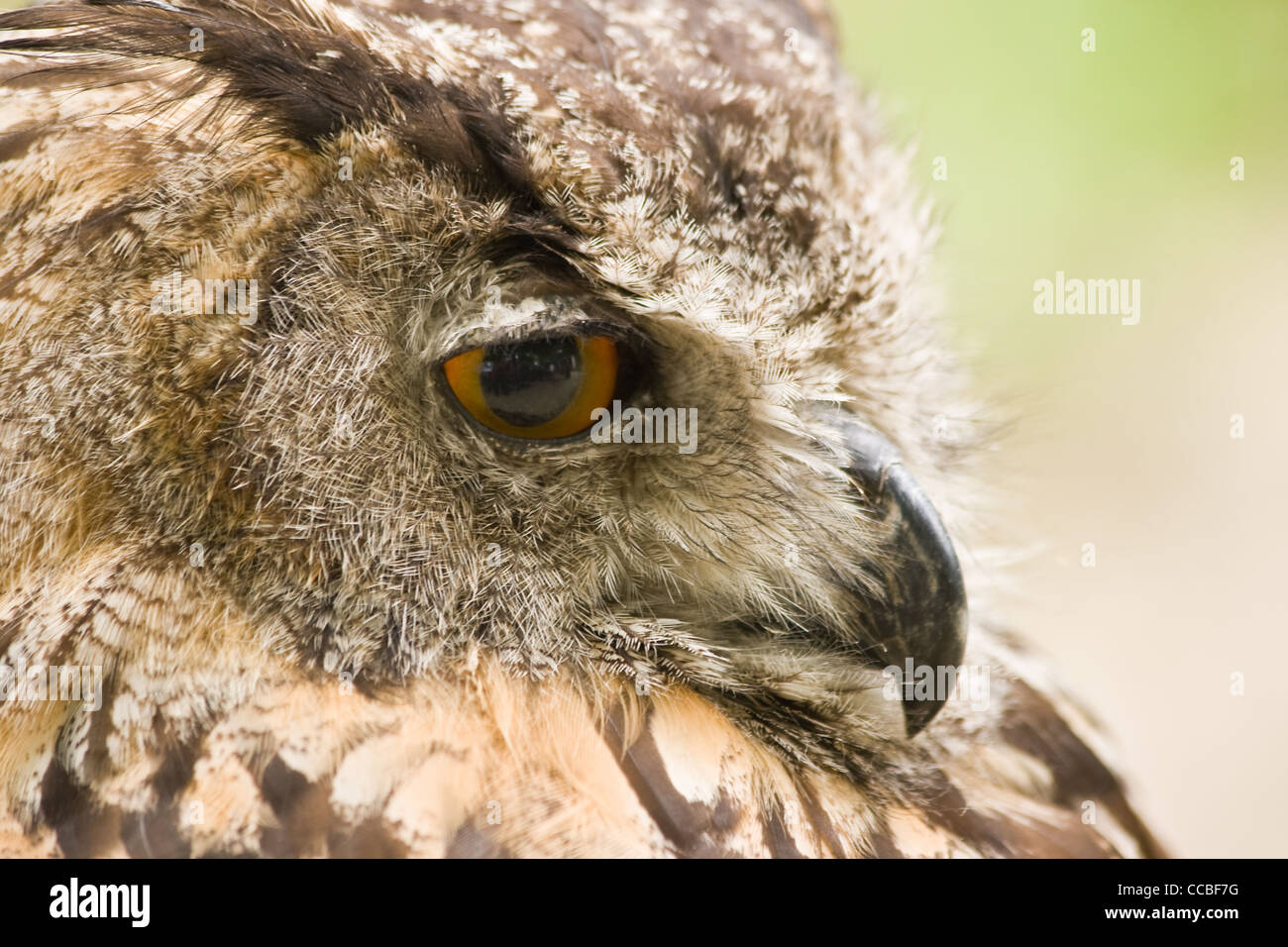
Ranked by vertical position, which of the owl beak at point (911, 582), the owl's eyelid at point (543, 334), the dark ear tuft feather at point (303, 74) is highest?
the dark ear tuft feather at point (303, 74)

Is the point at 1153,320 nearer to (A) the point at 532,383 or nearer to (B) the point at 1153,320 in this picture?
(B) the point at 1153,320

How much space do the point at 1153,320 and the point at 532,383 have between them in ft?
19.0

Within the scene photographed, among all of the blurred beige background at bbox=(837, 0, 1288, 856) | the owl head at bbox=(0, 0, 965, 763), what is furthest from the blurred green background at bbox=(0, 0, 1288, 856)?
the owl head at bbox=(0, 0, 965, 763)

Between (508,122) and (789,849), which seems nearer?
(508,122)

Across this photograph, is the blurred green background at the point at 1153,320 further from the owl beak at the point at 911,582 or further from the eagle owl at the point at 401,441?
the eagle owl at the point at 401,441

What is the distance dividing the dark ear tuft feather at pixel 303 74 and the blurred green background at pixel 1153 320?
143 inches

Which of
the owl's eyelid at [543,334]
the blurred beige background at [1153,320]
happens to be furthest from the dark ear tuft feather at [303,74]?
the blurred beige background at [1153,320]

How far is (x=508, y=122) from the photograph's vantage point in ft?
4.66

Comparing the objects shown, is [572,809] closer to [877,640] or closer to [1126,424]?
[877,640]

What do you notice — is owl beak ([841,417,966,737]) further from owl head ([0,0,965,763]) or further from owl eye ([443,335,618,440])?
owl eye ([443,335,618,440])

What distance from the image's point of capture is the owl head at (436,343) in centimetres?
141

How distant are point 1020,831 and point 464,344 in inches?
46.6
